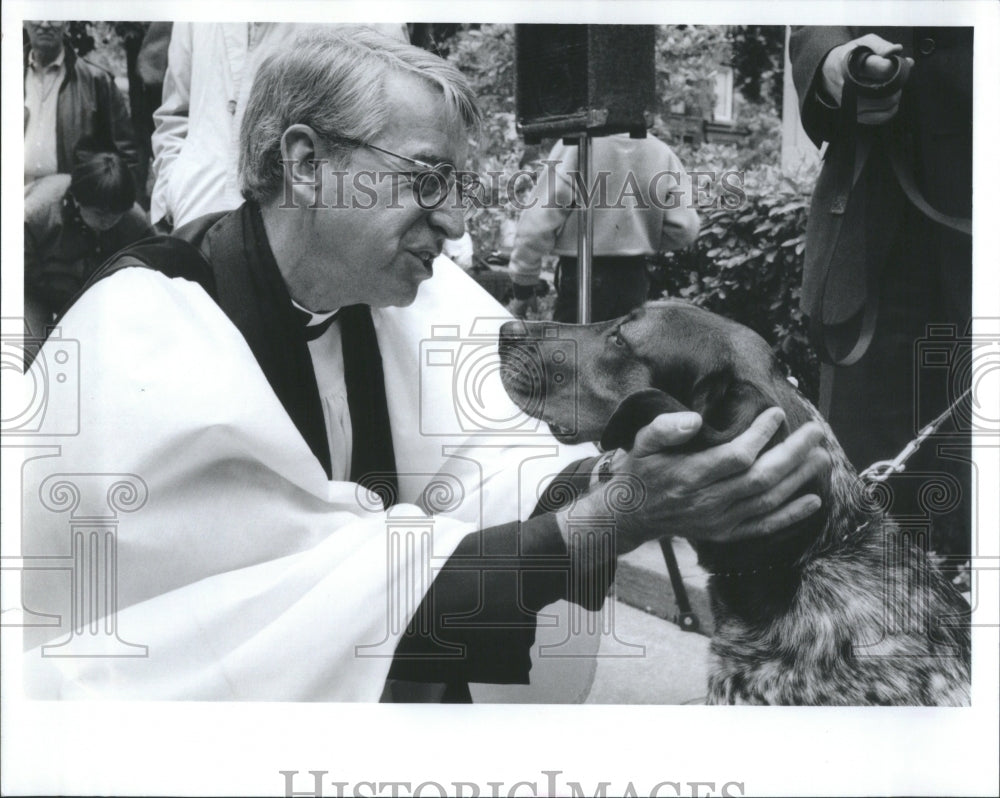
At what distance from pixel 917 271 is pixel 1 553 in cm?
278

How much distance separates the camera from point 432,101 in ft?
11.1

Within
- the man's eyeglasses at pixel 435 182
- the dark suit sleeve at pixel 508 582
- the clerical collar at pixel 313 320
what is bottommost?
the dark suit sleeve at pixel 508 582

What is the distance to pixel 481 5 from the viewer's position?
11.2 ft

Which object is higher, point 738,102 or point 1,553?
point 738,102

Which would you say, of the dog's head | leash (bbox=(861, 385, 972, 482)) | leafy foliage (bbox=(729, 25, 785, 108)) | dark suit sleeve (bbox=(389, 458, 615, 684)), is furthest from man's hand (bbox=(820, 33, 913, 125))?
dark suit sleeve (bbox=(389, 458, 615, 684))

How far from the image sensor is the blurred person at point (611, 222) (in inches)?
136

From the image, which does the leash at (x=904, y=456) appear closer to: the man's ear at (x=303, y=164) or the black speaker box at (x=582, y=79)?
the black speaker box at (x=582, y=79)

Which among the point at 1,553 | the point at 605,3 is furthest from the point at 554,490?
the point at 1,553

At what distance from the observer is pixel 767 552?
344 cm

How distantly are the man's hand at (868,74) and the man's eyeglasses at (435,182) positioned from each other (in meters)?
1.06

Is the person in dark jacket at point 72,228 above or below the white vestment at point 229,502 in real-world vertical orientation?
above

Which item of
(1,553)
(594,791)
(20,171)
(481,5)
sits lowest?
(594,791)

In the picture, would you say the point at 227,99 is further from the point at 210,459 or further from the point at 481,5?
the point at 210,459

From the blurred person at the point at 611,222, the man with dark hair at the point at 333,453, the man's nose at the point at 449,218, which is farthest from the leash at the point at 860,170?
the man's nose at the point at 449,218
